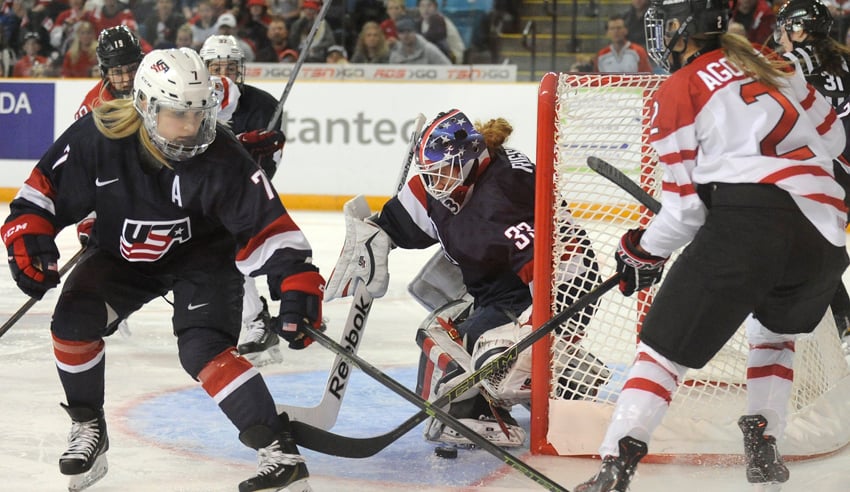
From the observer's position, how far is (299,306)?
2.37m

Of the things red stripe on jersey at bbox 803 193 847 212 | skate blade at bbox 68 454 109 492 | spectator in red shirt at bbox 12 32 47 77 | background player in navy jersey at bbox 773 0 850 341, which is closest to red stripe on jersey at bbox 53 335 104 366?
skate blade at bbox 68 454 109 492

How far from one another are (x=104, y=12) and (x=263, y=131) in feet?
16.1

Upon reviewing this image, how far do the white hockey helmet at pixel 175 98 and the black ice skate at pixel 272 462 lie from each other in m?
0.58

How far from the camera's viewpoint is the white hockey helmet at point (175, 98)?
2.42 metres

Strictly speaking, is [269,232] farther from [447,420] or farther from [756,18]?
[756,18]

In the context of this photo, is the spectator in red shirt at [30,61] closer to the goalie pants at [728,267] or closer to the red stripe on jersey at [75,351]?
the red stripe on jersey at [75,351]

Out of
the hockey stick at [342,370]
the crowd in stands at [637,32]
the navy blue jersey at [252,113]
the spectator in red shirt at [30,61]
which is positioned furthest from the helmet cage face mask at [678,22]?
the spectator in red shirt at [30,61]

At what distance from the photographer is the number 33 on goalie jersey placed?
2.19 m

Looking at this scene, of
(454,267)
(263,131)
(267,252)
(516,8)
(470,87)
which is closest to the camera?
(267,252)

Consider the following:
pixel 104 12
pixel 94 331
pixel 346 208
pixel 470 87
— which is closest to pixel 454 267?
pixel 346 208

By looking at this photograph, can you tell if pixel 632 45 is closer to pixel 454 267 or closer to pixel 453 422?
pixel 454 267

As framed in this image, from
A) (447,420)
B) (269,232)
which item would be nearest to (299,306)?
(269,232)

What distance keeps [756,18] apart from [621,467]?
6138mm

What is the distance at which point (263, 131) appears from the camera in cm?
425
